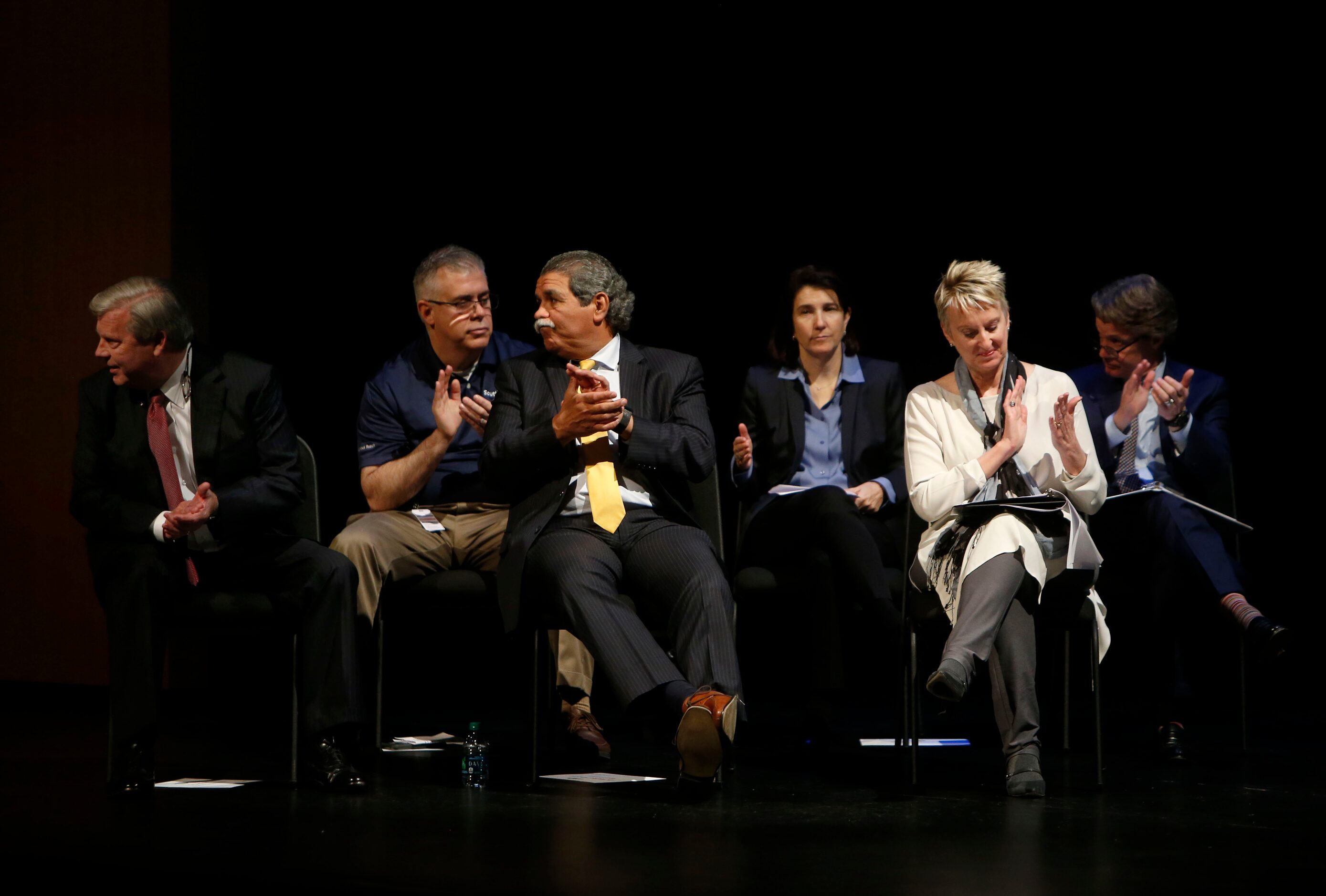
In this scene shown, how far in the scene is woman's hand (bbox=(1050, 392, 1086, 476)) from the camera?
133 inches

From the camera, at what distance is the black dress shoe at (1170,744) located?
3562mm

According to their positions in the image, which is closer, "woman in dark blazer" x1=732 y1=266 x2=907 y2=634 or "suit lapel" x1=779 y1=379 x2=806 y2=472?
"woman in dark blazer" x1=732 y1=266 x2=907 y2=634

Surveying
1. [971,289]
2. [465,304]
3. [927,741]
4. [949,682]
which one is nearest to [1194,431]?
[971,289]

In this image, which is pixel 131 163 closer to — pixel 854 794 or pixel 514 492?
pixel 514 492

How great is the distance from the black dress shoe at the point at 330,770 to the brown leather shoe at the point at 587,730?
2.16ft

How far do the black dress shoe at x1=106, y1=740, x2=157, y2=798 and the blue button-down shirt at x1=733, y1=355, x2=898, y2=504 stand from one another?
72.3 inches

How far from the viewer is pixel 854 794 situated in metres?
3.14

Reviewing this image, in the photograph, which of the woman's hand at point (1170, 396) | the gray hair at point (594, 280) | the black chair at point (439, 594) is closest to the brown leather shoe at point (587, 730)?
the black chair at point (439, 594)

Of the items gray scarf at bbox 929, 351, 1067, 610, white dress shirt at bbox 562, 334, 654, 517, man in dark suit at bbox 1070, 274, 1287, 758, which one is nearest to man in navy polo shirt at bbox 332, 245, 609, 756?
white dress shirt at bbox 562, 334, 654, 517

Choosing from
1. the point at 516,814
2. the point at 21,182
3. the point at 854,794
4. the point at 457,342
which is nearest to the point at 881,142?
the point at 457,342

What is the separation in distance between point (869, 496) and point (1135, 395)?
0.81 metres

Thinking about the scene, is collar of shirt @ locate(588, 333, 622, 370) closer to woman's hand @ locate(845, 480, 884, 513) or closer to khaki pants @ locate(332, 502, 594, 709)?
khaki pants @ locate(332, 502, 594, 709)

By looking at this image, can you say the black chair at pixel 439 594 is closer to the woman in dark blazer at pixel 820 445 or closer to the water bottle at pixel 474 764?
the water bottle at pixel 474 764

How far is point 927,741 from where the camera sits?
3951mm
